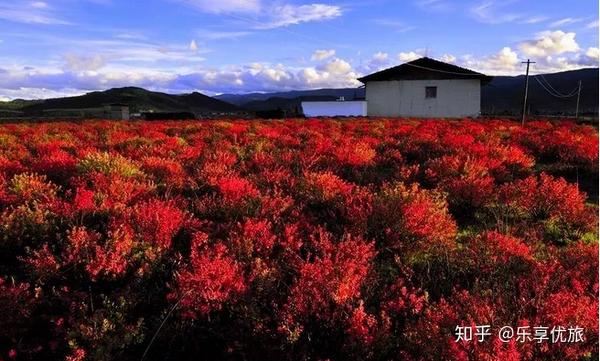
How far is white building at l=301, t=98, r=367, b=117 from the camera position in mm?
39438

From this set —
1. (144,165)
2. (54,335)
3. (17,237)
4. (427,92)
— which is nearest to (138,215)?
(17,237)

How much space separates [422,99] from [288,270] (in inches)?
1443

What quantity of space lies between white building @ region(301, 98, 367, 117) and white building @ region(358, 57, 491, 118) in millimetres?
1722

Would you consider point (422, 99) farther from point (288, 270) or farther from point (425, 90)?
point (288, 270)

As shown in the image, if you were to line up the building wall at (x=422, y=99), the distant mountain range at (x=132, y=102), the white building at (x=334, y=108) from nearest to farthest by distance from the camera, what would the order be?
the building wall at (x=422, y=99)
the white building at (x=334, y=108)
the distant mountain range at (x=132, y=102)

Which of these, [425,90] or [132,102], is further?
[132,102]

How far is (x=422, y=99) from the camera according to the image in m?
39.5

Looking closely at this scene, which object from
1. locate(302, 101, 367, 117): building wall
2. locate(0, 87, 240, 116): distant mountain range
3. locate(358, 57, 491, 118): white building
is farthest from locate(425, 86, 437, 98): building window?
locate(0, 87, 240, 116): distant mountain range

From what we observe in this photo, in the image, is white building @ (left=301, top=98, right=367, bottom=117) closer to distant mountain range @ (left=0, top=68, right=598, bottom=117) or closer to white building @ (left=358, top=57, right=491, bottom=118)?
white building @ (left=358, top=57, right=491, bottom=118)

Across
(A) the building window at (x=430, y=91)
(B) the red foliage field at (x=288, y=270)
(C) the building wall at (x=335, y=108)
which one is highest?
(A) the building window at (x=430, y=91)

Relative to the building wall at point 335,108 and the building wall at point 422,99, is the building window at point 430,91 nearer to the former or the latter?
the building wall at point 422,99

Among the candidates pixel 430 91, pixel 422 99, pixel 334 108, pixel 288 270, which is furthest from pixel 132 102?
pixel 288 270

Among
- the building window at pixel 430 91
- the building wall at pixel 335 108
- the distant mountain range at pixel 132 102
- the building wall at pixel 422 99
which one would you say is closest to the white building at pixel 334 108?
the building wall at pixel 335 108

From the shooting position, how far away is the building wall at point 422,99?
38.2 m
